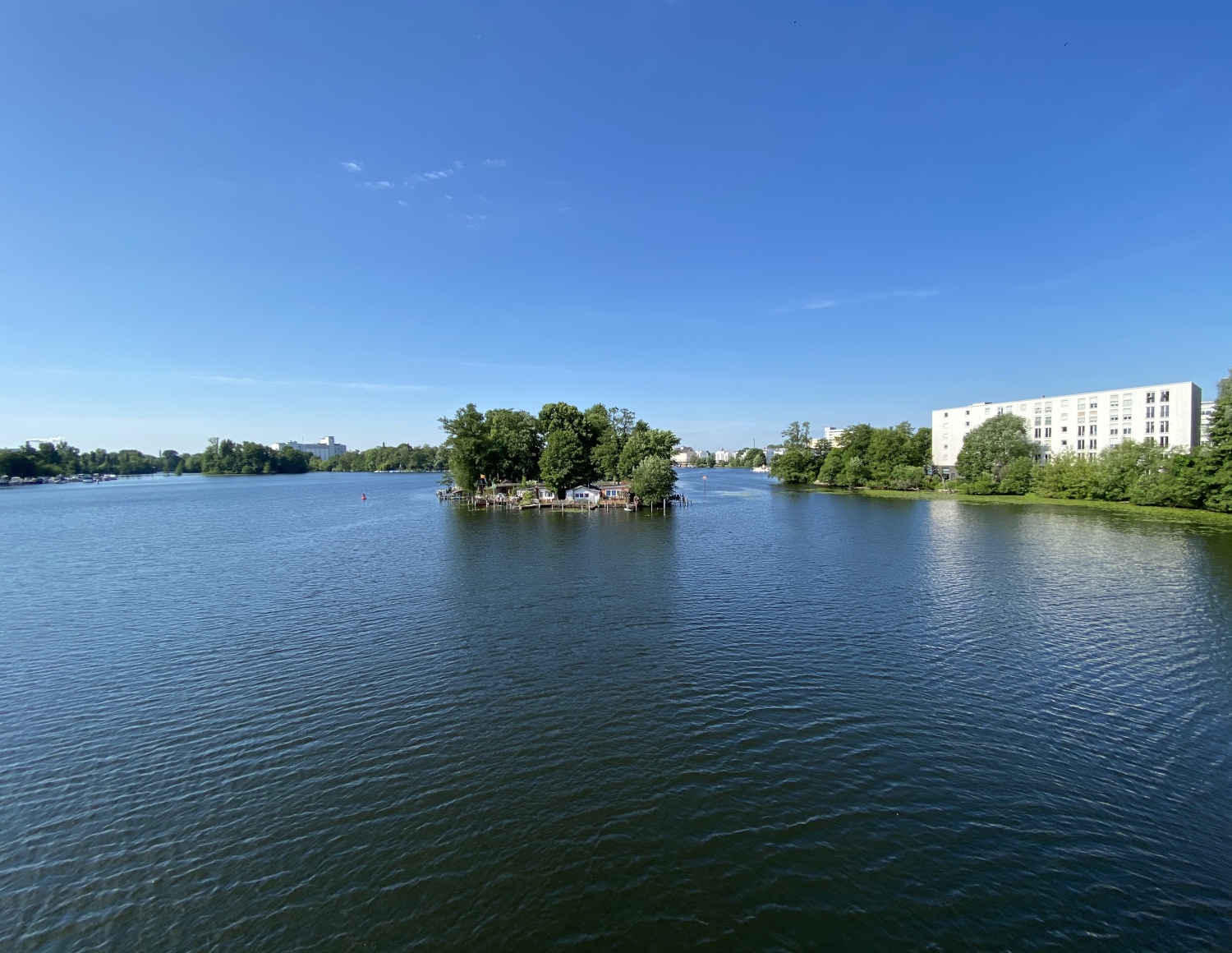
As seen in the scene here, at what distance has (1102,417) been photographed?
85938 mm

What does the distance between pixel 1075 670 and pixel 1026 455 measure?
87.6 m

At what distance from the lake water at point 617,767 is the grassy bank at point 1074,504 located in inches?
1420

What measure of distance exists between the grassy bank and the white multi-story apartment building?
12.9 m

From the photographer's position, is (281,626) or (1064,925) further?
(281,626)

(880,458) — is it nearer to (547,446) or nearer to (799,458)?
(799,458)

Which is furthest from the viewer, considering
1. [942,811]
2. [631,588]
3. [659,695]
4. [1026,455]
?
[1026,455]

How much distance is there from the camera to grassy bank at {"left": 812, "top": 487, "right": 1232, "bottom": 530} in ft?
177

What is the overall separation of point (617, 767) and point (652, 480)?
59.5 meters

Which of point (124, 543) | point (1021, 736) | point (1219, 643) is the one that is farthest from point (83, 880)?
point (124, 543)

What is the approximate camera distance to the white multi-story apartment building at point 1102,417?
77.9 metres

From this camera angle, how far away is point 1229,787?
39.9 ft

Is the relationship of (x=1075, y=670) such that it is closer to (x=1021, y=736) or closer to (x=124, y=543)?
(x=1021, y=736)

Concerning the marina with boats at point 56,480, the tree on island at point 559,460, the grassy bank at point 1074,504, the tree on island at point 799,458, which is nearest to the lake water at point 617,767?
the grassy bank at point 1074,504

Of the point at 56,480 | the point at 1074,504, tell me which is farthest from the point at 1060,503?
the point at 56,480
